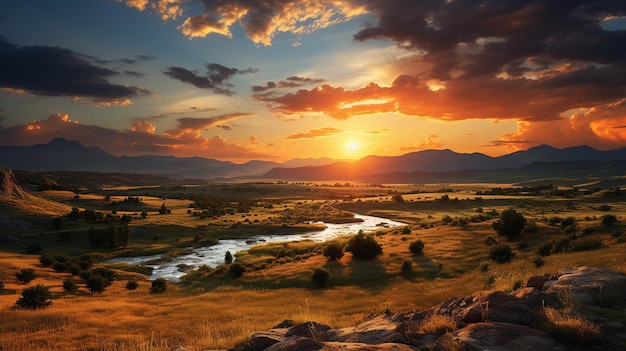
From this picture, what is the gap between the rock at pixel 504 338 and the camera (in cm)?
930

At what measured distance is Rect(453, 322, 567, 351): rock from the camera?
30.5 ft

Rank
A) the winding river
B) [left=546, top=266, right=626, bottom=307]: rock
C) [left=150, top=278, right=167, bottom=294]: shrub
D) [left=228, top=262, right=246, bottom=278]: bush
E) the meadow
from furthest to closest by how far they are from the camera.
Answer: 1. the winding river
2. [left=228, top=262, right=246, bottom=278]: bush
3. [left=150, top=278, right=167, bottom=294]: shrub
4. the meadow
5. [left=546, top=266, right=626, bottom=307]: rock

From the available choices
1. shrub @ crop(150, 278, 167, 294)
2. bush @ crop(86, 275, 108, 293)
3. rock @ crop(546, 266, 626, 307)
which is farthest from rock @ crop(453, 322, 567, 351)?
bush @ crop(86, 275, 108, 293)

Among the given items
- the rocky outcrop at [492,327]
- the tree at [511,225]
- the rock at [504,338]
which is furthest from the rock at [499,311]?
the tree at [511,225]

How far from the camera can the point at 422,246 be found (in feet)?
149

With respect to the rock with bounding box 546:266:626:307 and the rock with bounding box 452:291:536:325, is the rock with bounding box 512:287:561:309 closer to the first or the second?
the rock with bounding box 546:266:626:307

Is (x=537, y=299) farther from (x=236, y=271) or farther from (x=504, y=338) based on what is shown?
(x=236, y=271)

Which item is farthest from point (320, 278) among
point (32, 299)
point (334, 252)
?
point (32, 299)

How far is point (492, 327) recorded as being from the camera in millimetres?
10266

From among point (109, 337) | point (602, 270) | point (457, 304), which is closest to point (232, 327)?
point (109, 337)


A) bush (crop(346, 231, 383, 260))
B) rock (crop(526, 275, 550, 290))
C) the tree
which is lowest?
bush (crop(346, 231, 383, 260))

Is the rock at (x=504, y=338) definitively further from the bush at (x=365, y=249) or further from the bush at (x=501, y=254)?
the bush at (x=365, y=249)

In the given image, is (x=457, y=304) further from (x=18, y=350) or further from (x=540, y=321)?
(x=18, y=350)

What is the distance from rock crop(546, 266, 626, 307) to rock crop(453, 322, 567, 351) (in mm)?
3655
